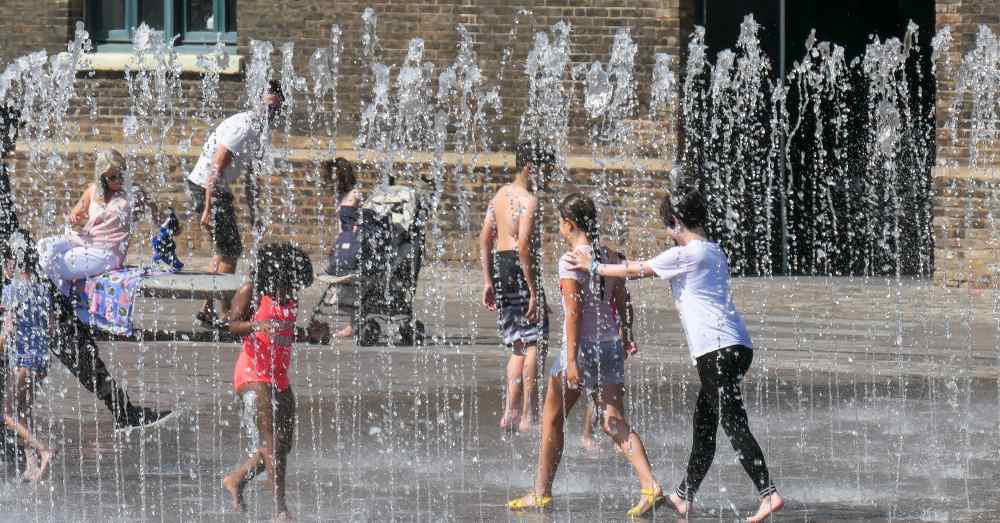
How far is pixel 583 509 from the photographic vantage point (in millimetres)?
8789

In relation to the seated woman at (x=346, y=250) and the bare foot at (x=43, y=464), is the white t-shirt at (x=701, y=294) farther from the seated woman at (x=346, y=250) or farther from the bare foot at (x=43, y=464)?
the seated woman at (x=346, y=250)

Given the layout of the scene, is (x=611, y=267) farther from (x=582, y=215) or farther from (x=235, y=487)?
(x=235, y=487)

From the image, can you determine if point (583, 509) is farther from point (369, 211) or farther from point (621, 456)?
point (369, 211)

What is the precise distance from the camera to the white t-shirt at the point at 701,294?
8.59 meters

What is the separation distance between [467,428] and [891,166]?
11.5 meters

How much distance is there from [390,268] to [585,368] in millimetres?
5705

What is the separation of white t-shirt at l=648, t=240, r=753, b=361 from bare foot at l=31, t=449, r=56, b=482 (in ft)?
9.77

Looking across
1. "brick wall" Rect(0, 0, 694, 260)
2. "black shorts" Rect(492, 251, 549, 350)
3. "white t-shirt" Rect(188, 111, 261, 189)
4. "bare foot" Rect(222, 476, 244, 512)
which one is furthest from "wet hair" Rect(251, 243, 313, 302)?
"brick wall" Rect(0, 0, 694, 260)

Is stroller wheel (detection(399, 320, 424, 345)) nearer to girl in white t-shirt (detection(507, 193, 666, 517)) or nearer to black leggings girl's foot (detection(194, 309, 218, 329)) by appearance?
black leggings girl's foot (detection(194, 309, 218, 329))

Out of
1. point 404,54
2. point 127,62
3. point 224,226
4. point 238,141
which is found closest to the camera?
point 224,226

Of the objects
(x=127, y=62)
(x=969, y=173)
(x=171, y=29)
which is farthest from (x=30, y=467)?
(x=171, y=29)

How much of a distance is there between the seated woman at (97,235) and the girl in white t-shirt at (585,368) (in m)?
5.25

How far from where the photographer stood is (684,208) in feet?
28.1

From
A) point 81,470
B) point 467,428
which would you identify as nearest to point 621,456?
point 467,428
